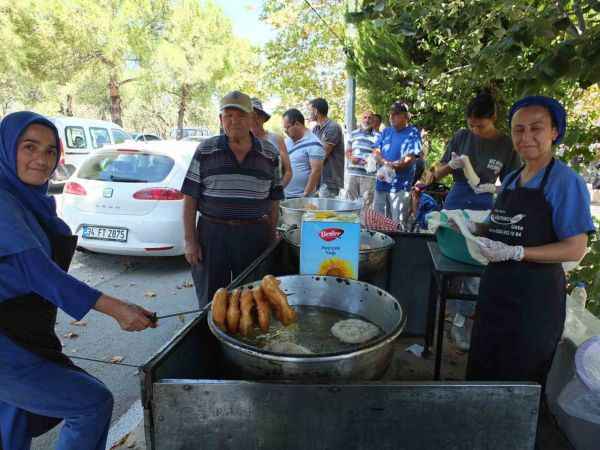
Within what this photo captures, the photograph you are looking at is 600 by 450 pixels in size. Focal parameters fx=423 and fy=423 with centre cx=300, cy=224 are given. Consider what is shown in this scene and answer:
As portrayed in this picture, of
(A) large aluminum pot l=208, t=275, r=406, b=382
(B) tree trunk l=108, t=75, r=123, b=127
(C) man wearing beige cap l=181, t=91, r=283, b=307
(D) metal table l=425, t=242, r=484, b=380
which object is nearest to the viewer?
(A) large aluminum pot l=208, t=275, r=406, b=382

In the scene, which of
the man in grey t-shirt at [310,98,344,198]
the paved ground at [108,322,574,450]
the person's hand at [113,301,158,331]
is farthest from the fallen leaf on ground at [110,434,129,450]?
the man in grey t-shirt at [310,98,344,198]

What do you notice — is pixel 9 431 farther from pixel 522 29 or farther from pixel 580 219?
pixel 522 29

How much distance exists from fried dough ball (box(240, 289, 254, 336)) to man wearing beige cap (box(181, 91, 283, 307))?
1150 millimetres

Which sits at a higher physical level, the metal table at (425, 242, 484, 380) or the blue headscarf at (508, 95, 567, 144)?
the blue headscarf at (508, 95, 567, 144)

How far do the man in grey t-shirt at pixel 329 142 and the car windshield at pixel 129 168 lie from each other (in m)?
2.06

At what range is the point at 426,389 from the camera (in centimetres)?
129

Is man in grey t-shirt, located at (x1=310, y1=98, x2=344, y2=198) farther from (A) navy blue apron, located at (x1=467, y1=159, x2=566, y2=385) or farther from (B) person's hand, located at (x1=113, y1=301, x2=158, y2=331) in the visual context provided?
(B) person's hand, located at (x1=113, y1=301, x2=158, y2=331)

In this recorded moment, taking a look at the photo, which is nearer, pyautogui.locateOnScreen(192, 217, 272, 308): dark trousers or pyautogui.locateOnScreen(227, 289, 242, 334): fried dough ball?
pyautogui.locateOnScreen(227, 289, 242, 334): fried dough ball

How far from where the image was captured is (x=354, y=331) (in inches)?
65.9

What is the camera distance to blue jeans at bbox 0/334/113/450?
1583mm

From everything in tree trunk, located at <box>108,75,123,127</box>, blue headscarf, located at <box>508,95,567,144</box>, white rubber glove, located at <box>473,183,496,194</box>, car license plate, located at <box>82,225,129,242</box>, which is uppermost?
tree trunk, located at <box>108,75,123,127</box>

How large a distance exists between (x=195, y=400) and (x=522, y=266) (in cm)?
146

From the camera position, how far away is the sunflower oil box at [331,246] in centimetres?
221

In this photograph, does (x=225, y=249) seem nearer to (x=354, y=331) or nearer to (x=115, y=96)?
(x=354, y=331)
